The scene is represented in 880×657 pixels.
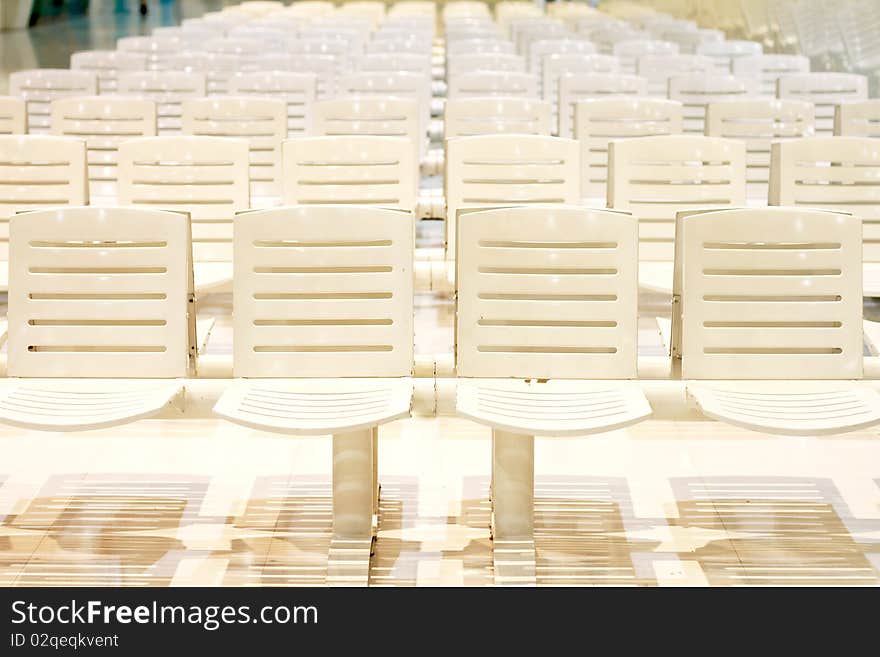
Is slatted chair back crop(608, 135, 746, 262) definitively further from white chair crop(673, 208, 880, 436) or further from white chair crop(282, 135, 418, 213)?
white chair crop(673, 208, 880, 436)

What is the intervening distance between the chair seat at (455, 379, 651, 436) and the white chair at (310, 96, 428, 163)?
2.54 meters

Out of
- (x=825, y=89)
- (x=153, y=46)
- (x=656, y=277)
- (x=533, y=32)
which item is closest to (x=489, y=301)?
(x=656, y=277)

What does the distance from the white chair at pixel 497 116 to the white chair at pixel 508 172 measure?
3.27 ft

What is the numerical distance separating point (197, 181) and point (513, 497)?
2138 mm

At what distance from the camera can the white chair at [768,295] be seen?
339cm

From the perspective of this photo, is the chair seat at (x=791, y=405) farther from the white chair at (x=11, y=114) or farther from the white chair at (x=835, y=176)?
the white chair at (x=11, y=114)

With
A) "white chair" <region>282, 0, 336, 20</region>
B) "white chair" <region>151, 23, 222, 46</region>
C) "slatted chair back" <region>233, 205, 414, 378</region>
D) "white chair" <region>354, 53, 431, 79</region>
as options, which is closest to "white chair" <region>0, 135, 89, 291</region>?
"slatted chair back" <region>233, 205, 414, 378</region>

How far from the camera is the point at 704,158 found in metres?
4.60

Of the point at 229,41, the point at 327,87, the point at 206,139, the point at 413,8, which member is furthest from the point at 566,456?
the point at 413,8

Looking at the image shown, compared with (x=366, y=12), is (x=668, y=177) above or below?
below

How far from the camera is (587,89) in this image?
6.52 meters

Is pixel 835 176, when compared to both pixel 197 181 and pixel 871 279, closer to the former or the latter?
pixel 871 279

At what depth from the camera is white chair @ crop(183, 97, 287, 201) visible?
5672mm

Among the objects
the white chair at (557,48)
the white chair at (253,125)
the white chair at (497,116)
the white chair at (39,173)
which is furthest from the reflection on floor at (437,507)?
the white chair at (557,48)
